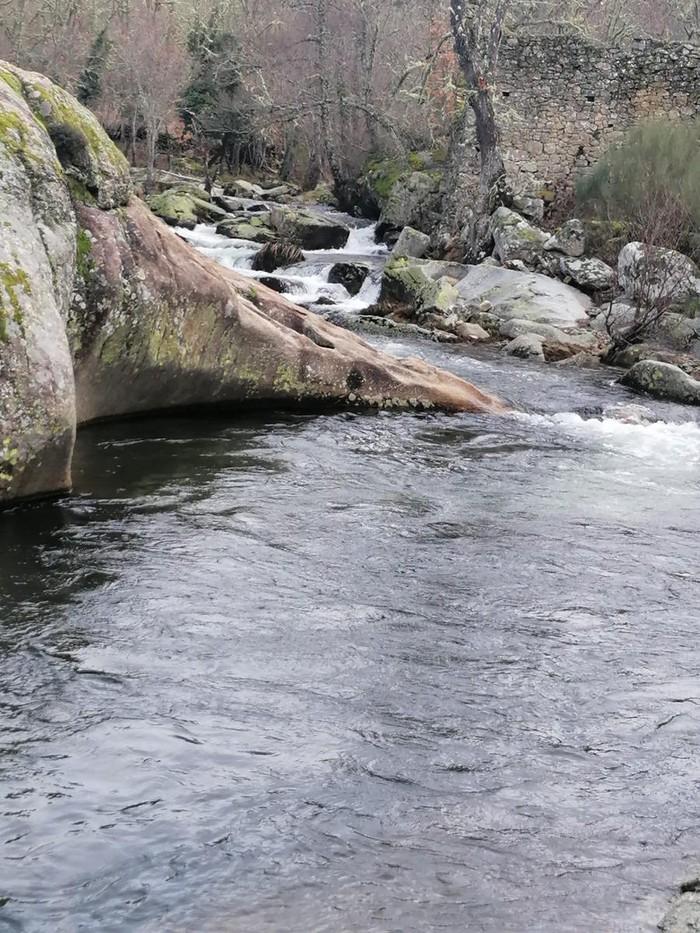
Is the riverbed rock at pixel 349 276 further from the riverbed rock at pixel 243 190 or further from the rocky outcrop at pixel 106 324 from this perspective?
the riverbed rock at pixel 243 190

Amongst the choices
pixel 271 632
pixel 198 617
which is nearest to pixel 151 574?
pixel 198 617

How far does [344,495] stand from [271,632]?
273 cm

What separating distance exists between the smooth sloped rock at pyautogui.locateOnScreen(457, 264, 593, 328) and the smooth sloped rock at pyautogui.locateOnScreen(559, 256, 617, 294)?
25cm

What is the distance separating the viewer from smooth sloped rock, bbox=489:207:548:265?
21.3m

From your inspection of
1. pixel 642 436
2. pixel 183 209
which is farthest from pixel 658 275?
pixel 183 209

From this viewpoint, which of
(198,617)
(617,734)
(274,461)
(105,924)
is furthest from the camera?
(274,461)

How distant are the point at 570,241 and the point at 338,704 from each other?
18.0 metres

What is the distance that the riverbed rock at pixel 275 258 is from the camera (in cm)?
2352

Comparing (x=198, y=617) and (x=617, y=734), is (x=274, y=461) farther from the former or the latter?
(x=617, y=734)

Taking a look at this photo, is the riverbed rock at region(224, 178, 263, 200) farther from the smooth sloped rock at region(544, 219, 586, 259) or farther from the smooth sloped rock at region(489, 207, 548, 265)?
the smooth sloped rock at region(544, 219, 586, 259)

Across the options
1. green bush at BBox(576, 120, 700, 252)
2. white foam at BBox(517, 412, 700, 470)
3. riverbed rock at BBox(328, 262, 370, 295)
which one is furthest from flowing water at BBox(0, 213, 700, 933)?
riverbed rock at BBox(328, 262, 370, 295)

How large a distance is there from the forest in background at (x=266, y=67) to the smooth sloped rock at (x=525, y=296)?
1236cm

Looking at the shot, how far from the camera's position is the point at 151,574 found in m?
5.78

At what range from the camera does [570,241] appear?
2086cm
